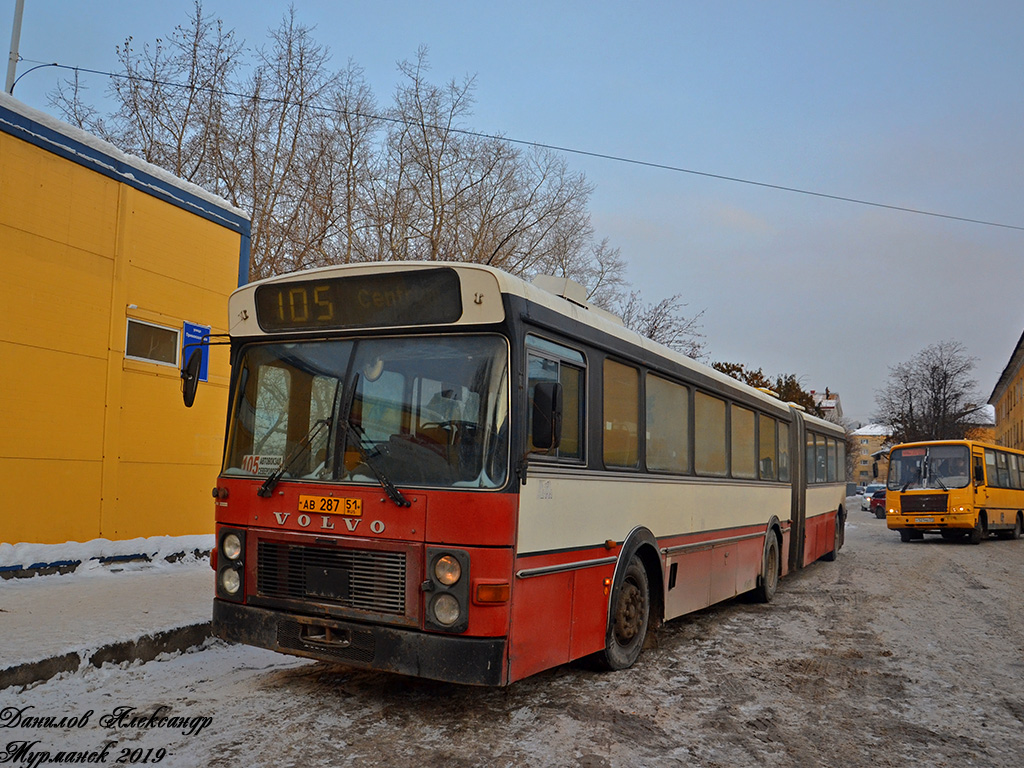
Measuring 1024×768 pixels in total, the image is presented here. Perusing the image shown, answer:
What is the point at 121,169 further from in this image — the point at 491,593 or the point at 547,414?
the point at 491,593

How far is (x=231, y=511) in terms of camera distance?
569 centimetres

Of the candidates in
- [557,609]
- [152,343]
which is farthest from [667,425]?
[152,343]

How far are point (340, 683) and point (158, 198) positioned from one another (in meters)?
7.20

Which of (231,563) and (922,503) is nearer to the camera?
(231,563)

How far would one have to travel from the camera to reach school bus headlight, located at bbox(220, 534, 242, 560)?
5633mm

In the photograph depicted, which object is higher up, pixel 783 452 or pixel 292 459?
pixel 783 452

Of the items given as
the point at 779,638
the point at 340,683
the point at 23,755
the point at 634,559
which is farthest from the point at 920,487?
the point at 23,755

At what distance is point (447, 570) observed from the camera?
16.0 feet

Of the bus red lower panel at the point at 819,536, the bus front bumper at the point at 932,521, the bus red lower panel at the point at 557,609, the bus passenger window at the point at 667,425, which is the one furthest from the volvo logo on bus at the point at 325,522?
the bus front bumper at the point at 932,521

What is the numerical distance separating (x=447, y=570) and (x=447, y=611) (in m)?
0.23

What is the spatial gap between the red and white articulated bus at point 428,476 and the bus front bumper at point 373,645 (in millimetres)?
11

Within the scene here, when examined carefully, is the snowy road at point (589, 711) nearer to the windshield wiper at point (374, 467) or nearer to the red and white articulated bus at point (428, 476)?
the red and white articulated bus at point (428, 476)

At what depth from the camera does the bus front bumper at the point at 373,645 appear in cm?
479

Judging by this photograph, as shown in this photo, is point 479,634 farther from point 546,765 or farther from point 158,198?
point 158,198
